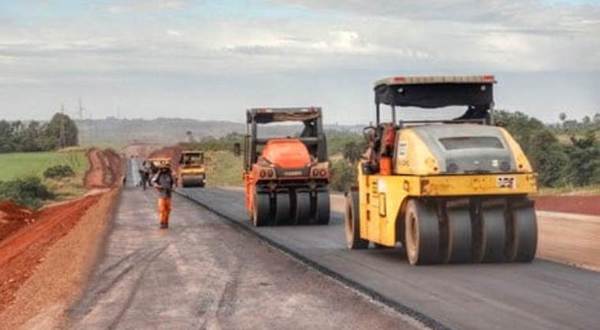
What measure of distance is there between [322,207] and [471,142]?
422 inches

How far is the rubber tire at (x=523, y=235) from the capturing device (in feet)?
47.8

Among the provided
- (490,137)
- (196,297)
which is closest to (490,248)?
(490,137)

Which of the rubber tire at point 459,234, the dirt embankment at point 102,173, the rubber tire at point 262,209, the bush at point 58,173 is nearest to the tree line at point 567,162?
the rubber tire at point 262,209

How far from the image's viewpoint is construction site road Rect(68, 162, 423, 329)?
34.1 ft

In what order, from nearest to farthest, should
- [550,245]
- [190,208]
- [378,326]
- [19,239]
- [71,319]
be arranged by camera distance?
[378,326] → [71,319] → [550,245] → [19,239] → [190,208]

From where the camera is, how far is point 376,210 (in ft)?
54.1

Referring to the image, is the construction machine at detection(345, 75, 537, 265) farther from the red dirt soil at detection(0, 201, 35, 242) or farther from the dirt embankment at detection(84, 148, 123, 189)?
the dirt embankment at detection(84, 148, 123, 189)

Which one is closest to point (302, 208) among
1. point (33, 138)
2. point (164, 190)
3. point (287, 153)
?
point (287, 153)

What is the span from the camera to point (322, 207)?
82.8 feet

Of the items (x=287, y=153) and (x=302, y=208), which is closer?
(x=302, y=208)

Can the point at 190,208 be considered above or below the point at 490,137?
below

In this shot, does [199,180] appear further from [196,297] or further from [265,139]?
[196,297]

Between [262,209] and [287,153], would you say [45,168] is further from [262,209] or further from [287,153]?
[262,209]

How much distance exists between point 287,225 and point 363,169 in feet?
27.5
